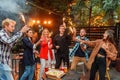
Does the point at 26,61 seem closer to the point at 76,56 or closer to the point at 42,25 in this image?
the point at 76,56

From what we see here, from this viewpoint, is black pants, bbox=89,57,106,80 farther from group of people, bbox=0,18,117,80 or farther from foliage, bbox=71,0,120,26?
foliage, bbox=71,0,120,26

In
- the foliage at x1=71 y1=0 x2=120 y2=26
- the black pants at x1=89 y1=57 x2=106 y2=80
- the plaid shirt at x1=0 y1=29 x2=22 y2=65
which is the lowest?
the black pants at x1=89 y1=57 x2=106 y2=80

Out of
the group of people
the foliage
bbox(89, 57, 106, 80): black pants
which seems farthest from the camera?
the foliage

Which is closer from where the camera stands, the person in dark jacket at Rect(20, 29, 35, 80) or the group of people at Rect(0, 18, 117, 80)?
the group of people at Rect(0, 18, 117, 80)

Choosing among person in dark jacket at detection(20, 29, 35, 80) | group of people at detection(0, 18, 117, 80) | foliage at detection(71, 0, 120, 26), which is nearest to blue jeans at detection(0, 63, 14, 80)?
group of people at detection(0, 18, 117, 80)

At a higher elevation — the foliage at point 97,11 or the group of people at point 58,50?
the foliage at point 97,11

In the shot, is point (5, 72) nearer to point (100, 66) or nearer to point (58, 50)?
point (100, 66)

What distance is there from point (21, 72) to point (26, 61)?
0.68m

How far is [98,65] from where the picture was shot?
8102 mm

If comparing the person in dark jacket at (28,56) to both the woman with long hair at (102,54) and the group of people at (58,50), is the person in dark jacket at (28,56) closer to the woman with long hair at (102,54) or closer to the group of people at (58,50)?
the group of people at (58,50)

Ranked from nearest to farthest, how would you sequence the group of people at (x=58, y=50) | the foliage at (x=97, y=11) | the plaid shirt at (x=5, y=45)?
the plaid shirt at (x=5, y=45) < the group of people at (x=58, y=50) < the foliage at (x=97, y=11)

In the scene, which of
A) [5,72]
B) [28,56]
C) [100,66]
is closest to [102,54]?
[100,66]

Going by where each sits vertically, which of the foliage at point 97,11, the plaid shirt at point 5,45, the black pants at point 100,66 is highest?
the foliage at point 97,11

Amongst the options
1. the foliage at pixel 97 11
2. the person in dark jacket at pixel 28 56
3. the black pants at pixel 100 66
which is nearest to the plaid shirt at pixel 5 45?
the person in dark jacket at pixel 28 56
